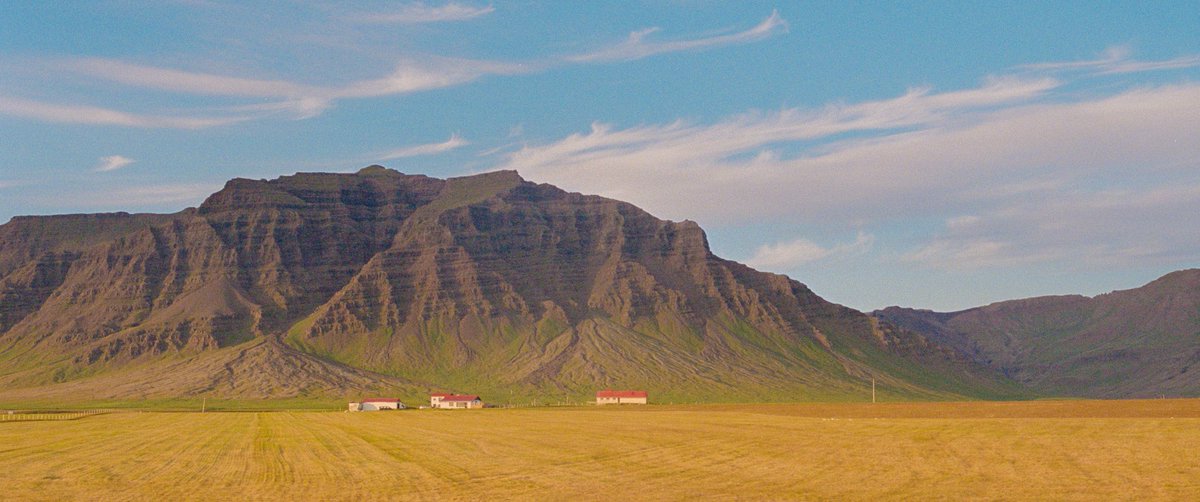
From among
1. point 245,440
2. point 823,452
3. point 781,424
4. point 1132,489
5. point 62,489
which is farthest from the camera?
point 781,424

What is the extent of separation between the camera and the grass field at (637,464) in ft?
146

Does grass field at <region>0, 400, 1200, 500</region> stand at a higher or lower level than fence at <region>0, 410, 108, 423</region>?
higher

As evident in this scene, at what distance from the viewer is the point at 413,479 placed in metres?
49.4

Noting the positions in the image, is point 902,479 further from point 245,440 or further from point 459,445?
point 245,440

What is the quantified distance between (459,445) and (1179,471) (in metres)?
39.9

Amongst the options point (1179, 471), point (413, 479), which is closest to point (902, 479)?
point (1179, 471)

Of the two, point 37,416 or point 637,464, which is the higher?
point 637,464

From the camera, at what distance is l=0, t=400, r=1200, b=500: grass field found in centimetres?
4453

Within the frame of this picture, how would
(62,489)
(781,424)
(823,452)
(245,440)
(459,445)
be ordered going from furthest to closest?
(781,424), (245,440), (459,445), (823,452), (62,489)

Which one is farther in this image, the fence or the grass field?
the fence

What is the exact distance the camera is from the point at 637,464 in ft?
185

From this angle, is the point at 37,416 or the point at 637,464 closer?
the point at 637,464

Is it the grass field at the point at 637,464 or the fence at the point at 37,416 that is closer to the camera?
the grass field at the point at 637,464

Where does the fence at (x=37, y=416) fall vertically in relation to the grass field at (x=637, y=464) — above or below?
below
